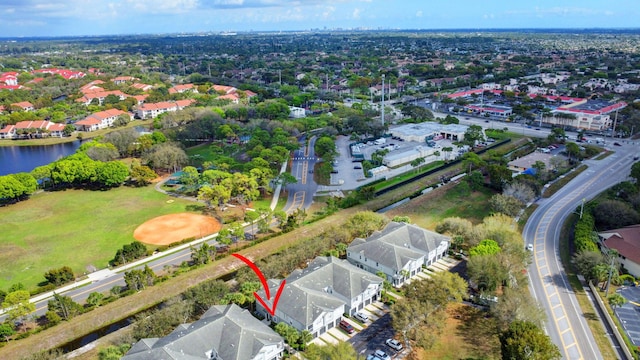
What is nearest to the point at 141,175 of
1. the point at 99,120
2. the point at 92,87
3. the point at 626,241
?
the point at 99,120

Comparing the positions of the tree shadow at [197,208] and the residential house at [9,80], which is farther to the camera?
the residential house at [9,80]

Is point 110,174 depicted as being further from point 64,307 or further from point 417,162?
point 417,162

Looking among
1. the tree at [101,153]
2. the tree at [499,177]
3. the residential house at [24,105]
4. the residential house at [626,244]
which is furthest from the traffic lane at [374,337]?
A: the residential house at [24,105]

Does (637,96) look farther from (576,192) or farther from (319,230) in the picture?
(319,230)

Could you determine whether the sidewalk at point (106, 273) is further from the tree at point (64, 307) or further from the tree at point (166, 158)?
the tree at point (166, 158)

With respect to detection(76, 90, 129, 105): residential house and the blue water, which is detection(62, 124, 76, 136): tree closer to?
the blue water

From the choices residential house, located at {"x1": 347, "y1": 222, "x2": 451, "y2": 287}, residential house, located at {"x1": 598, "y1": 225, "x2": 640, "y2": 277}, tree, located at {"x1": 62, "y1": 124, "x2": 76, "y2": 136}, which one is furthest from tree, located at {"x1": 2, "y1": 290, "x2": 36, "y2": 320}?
tree, located at {"x1": 62, "y1": 124, "x2": 76, "y2": 136}

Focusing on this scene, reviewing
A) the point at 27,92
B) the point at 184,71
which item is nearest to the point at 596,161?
the point at 27,92
